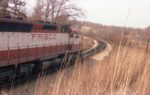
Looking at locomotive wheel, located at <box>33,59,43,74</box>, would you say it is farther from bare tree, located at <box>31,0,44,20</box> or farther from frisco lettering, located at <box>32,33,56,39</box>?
bare tree, located at <box>31,0,44,20</box>

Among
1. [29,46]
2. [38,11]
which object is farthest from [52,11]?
[29,46]

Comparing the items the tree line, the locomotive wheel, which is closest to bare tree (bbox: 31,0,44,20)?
the tree line

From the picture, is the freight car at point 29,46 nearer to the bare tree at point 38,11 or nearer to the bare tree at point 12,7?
the bare tree at point 12,7

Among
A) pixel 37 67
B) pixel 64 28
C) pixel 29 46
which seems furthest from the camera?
pixel 64 28

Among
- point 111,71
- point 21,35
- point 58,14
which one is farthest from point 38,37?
point 58,14

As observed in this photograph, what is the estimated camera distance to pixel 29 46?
14.3m

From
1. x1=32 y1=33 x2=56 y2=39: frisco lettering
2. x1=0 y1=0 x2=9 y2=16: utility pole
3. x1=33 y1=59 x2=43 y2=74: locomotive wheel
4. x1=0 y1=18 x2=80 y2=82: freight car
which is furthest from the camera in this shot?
x1=0 y1=0 x2=9 y2=16: utility pole

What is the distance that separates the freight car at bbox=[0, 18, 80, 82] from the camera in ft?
39.4

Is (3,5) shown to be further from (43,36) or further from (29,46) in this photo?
(29,46)

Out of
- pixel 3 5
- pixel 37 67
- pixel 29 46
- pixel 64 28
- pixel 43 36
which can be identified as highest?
pixel 3 5

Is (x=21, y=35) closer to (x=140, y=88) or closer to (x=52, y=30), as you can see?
(x=52, y=30)

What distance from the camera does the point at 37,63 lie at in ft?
47.6

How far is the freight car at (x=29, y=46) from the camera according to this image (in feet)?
39.4

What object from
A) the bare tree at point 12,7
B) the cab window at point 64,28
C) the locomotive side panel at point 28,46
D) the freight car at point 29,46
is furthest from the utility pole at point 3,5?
the locomotive side panel at point 28,46
